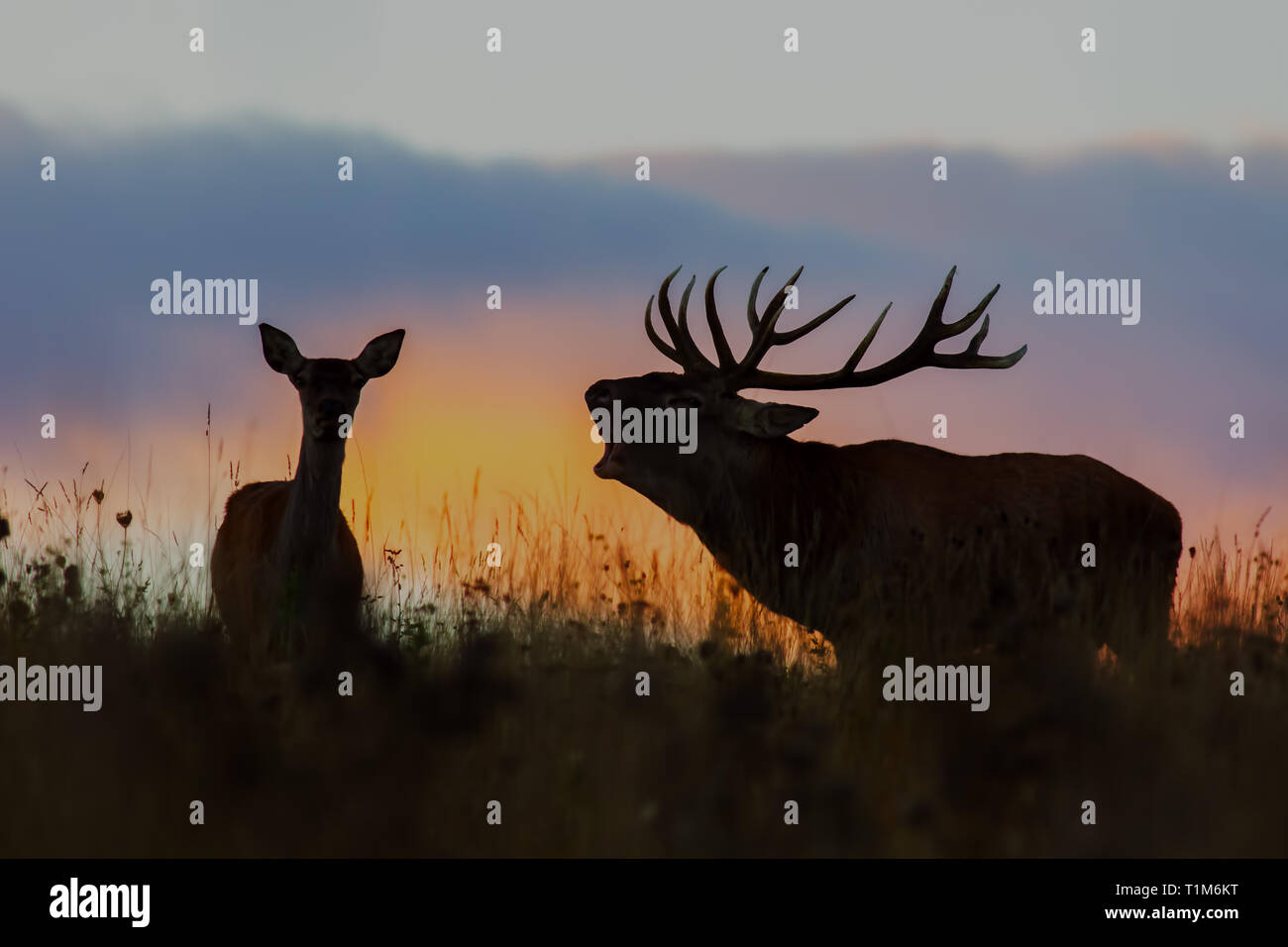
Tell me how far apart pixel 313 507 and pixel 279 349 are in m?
1.02

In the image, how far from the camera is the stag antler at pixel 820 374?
31.7 feet

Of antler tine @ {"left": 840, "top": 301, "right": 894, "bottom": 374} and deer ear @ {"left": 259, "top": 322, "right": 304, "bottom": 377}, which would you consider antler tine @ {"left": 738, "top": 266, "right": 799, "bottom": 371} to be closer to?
antler tine @ {"left": 840, "top": 301, "right": 894, "bottom": 374}

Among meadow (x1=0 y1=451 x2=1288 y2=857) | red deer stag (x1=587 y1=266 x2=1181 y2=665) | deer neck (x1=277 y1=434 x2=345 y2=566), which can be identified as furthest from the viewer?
red deer stag (x1=587 y1=266 x2=1181 y2=665)

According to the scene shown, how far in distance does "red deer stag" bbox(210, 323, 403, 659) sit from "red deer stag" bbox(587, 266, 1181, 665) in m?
1.51

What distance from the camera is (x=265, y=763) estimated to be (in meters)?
5.04

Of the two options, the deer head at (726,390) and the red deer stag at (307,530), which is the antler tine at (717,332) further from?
the red deer stag at (307,530)

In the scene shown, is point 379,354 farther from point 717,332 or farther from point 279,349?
point 717,332

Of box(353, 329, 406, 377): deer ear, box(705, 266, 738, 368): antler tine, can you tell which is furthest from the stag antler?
box(353, 329, 406, 377): deer ear

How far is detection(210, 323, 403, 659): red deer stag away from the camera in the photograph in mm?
8172

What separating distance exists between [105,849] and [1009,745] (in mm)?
3050

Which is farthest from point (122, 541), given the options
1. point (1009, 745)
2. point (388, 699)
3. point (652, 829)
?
point (1009, 745)

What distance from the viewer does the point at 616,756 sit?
5.36 metres

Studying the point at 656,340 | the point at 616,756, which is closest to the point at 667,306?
the point at 656,340
